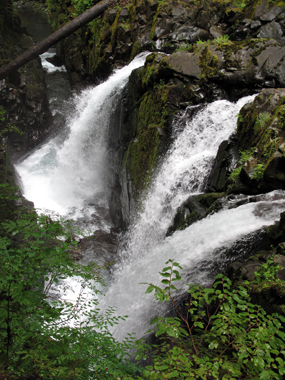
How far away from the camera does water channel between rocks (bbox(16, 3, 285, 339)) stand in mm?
3873

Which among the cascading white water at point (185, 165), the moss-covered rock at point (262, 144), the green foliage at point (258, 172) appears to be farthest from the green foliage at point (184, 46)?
the green foliage at point (258, 172)

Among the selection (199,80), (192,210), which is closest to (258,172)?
(192,210)

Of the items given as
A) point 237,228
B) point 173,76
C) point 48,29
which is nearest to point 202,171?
point 237,228

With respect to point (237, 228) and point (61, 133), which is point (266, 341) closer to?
point (237, 228)

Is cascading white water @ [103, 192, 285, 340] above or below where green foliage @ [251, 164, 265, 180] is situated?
below

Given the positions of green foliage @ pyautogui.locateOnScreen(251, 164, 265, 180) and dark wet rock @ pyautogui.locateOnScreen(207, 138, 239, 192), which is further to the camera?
dark wet rock @ pyautogui.locateOnScreen(207, 138, 239, 192)

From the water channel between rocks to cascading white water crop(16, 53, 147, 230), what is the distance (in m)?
0.04

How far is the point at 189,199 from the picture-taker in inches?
219

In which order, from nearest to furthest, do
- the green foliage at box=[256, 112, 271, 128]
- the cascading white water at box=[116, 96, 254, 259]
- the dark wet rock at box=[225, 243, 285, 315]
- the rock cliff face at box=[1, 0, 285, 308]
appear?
the dark wet rock at box=[225, 243, 285, 315] < the rock cliff face at box=[1, 0, 285, 308] < the green foliage at box=[256, 112, 271, 128] < the cascading white water at box=[116, 96, 254, 259]

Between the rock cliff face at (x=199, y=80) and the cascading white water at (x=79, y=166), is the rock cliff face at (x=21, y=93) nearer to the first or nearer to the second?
the cascading white water at (x=79, y=166)

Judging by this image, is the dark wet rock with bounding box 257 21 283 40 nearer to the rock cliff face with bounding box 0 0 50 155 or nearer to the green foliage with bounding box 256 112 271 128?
the green foliage with bounding box 256 112 271 128

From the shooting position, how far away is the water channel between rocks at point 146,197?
387cm

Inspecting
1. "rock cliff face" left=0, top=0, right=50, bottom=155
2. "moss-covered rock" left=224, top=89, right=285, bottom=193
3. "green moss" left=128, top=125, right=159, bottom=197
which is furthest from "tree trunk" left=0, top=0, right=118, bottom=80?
"moss-covered rock" left=224, top=89, right=285, bottom=193

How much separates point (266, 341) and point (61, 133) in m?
12.6
